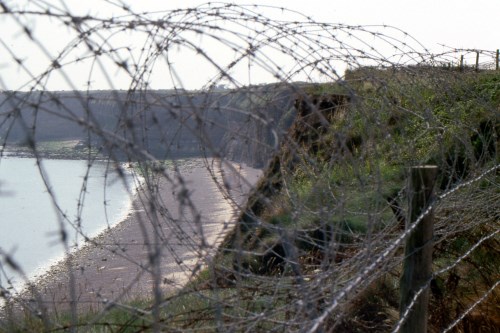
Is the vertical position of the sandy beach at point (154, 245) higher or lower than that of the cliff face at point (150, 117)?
lower

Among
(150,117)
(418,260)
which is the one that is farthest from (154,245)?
(418,260)

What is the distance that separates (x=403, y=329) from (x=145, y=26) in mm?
1633

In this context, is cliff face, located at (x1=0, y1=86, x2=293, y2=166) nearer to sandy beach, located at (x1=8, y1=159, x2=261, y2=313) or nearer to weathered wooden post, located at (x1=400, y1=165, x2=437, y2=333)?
sandy beach, located at (x1=8, y1=159, x2=261, y2=313)

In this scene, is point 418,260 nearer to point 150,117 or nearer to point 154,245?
point 150,117

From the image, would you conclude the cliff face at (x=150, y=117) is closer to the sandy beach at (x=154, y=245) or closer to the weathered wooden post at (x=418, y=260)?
the sandy beach at (x=154, y=245)

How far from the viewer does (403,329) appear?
3113mm

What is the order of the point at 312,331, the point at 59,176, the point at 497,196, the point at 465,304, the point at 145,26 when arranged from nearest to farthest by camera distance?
1. the point at 312,331
2. the point at 145,26
3. the point at 465,304
4. the point at 497,196
5. the point at 59,176

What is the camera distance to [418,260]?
3076 millimetres

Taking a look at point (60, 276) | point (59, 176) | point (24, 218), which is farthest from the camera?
point (59, 176)

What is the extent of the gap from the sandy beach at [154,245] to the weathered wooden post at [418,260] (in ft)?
2.26

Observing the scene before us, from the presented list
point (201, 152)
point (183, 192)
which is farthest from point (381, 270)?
point (183, 192)

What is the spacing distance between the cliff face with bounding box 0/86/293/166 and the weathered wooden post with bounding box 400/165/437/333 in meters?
0.68

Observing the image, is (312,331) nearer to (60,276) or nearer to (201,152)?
(201,152)

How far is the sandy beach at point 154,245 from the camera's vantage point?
1739mm
